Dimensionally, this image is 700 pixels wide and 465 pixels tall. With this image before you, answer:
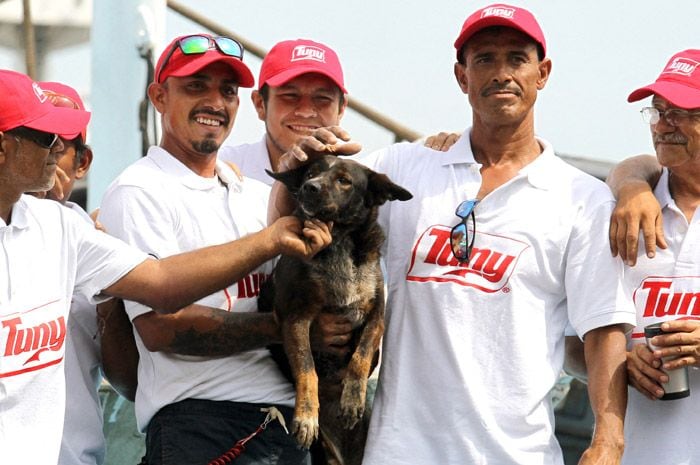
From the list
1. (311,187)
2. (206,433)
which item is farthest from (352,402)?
(311,187)

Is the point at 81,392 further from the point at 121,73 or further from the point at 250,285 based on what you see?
the point at 121,73

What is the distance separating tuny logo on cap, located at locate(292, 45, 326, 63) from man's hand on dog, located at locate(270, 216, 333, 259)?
37.6 inches

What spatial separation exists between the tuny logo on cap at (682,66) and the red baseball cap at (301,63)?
1308 millimetres

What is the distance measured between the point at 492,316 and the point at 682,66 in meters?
1.17

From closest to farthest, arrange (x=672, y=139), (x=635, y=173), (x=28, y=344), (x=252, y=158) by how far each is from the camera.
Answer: (x=28, y=344)
(x=672, y=139)
(x=635, y=173)
(x=252, y=158)

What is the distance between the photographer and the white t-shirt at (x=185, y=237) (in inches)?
160

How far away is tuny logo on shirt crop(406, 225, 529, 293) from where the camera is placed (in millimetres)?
3980

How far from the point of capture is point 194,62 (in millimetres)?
4359

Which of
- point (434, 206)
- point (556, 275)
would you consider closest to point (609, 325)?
point (556, 275)

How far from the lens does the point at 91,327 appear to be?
4297mm

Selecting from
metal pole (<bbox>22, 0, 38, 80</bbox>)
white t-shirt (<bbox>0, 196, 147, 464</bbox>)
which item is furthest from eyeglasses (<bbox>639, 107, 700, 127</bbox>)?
metal pole (<bbox>22, 0, 38, 80</bbox>)

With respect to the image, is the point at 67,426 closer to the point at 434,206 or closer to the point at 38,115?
the point at 38,115

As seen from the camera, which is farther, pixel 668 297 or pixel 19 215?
pixel 668 297

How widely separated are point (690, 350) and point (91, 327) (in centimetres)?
209
